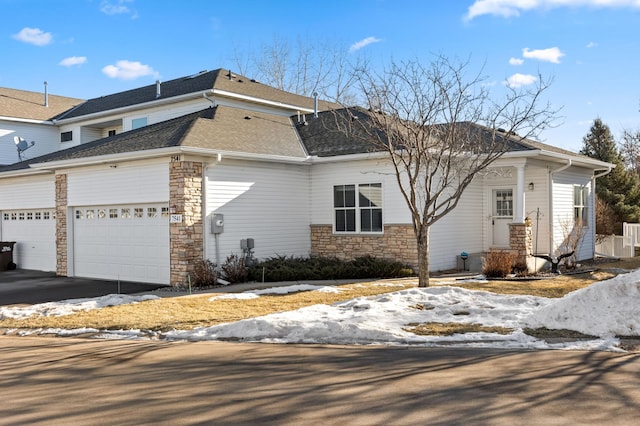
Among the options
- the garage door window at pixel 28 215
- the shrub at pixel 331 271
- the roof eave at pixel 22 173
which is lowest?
the shrub at pixel 331 271

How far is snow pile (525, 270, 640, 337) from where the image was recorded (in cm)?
877

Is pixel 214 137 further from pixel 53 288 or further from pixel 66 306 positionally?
pixel 66 306

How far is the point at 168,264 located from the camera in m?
16.1

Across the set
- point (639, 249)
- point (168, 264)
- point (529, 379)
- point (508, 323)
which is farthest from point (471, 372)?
point (639, 249)

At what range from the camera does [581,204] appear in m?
21.6

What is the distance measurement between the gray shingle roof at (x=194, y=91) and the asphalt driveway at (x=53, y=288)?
341 inches

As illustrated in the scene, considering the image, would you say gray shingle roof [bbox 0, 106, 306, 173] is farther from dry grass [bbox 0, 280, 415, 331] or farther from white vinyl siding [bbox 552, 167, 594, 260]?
white vinyl siding [bbox 552, 167, 594, 260]

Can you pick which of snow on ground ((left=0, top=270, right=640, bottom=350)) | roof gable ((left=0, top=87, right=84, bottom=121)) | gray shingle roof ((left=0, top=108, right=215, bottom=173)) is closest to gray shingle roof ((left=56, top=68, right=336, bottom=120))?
roof gable ((left=0, top=87, right=84, bottom=121))

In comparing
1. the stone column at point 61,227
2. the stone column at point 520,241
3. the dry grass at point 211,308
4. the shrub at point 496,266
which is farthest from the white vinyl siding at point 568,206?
the stone column at point 61,227

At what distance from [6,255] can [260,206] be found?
10243 millimetres

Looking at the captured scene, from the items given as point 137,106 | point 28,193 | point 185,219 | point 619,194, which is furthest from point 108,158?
point 619,194

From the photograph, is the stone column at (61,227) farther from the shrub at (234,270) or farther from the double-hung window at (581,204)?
the double-hung window at (581,204)

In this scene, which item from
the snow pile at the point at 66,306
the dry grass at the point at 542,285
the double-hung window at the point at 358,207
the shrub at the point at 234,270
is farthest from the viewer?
the double-hung window at the point at 358,207

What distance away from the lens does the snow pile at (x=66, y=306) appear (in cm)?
1178
